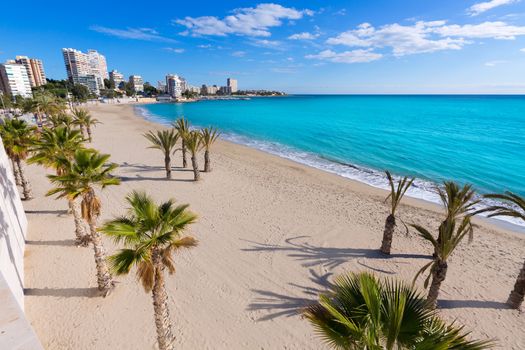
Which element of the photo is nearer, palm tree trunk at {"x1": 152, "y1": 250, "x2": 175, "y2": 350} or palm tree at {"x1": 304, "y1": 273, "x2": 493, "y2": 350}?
palm tree at {"x1": 304, "y1": 273, "x2": 493, "y2": 350}

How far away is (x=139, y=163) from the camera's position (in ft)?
76.8

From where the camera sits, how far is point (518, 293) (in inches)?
311

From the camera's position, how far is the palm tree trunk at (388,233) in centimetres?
1012

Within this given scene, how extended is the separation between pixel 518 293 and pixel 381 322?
25.9 ft

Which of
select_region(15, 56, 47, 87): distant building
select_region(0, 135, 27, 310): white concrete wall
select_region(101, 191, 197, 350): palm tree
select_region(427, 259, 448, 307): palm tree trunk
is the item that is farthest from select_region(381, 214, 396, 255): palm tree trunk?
select_region(15, 56, 47, 87): distant building

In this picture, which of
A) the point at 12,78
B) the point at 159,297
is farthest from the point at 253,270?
the point at 12,78

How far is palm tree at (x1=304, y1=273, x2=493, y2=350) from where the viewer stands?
319cm

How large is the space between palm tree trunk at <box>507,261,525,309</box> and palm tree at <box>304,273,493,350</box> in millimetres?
6547

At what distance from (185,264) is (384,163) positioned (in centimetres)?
2251

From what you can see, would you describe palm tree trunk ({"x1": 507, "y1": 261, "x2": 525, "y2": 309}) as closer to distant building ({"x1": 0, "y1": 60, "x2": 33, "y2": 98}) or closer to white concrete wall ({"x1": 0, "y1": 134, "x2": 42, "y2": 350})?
white concrete wall ({"x1": 0, "y1": 134, "x2": 42, "y2": 350})

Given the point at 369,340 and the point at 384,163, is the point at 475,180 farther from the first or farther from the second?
the point at 369,340

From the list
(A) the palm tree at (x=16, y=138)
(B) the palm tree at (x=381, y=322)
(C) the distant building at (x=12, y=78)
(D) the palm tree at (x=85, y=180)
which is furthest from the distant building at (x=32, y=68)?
(B) the palm tree at (x=381, y=322)

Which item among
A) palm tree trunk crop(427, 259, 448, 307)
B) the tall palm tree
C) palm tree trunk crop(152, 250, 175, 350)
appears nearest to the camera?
palm tree trunk crop(152, 250, 175, 350)

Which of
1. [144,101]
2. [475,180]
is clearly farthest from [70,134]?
[144,101]
